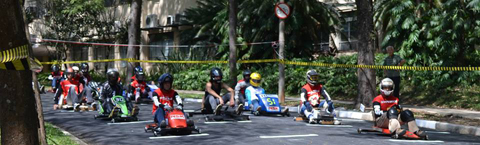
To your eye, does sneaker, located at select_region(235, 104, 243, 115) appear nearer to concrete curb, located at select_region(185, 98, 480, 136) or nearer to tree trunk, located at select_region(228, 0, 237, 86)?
concrete curb, located at select_region(185, 98, 480, 136)

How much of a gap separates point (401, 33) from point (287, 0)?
542cm

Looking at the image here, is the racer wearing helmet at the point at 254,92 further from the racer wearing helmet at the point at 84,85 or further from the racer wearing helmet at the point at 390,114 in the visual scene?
the racer wearing helmet at the point at 84,85

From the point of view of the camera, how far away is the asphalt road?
32.8 feet

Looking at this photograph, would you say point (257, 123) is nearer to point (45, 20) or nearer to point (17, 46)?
point (17, 46)

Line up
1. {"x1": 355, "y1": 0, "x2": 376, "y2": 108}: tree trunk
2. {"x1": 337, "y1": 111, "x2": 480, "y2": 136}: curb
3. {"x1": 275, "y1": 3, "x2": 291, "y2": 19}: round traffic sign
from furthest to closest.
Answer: {"x1": 275, "y1": 3, "x2": 291, "y2": 19}: round traffic sign < {"x1": 355, "y1": 0, "x2": 376, "y2": 108}: tree trunk < {"x1": 337, "y1": 111, "x2": 480, "y2": 136}: curb

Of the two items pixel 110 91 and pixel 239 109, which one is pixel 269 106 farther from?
pixel 110 91

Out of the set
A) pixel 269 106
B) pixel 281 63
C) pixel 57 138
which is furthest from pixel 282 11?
pixel 57 138

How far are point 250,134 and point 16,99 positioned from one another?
5.77m

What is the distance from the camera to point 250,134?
11.0 metres

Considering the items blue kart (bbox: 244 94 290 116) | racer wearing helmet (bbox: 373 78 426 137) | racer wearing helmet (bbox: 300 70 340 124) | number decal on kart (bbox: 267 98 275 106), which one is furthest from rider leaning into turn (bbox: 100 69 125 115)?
racer wearing helmet (bbox: 373 78 426 137)

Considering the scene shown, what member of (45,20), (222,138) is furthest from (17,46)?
(45,20)

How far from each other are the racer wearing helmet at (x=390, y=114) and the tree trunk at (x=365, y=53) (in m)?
4.63

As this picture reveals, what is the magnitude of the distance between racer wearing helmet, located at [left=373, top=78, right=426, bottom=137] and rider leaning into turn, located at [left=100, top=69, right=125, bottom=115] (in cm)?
638

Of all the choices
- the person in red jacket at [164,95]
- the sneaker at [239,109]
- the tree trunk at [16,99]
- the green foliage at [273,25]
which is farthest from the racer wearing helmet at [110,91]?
the green foliage at [273,25]
